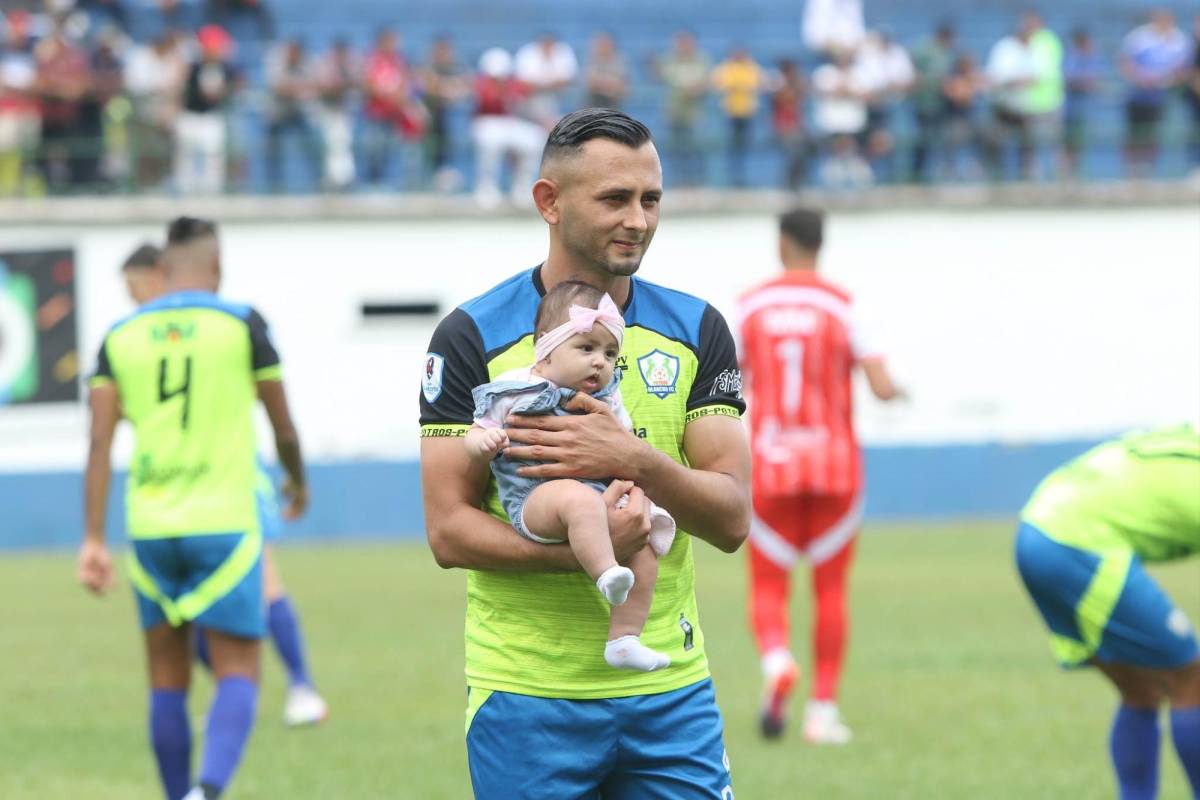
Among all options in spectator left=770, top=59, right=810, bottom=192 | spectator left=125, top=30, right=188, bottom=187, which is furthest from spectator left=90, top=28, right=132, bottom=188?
spectator left=770, top=59, right=810, bottom=192

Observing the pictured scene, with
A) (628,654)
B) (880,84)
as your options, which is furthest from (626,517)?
(880,84)

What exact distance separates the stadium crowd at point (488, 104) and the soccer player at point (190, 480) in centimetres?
1649

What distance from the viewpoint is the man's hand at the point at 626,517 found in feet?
12.6

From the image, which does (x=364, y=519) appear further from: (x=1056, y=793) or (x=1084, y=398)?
(x=1056, y=793)

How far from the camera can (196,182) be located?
77.7ft

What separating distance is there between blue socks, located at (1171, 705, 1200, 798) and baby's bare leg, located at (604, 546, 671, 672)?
2640 millimetres

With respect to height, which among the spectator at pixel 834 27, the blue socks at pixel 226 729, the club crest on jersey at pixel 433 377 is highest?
the spectator at pixel 834 27

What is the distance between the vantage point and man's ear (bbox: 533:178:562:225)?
4.01 m

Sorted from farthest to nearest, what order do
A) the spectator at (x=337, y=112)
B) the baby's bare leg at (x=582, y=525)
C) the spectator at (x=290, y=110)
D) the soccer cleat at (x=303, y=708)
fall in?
the spectator at (x=337, y=112)
the spectator at (x=290, y=110)
the soccer cleat at (x=303, y=708)
the baby's bare leg at (x=582, y=525)

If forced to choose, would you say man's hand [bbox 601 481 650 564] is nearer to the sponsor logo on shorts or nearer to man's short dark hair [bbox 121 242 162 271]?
the sponsor logo on shorts

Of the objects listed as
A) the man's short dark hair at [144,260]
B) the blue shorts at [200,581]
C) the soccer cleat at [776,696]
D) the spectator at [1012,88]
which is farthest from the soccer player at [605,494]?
the spectator at [1012,88]

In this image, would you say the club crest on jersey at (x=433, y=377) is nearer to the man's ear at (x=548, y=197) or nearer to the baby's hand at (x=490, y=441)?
the baby's hand at (x=490, y=441)

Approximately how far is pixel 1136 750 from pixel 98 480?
3861 mm

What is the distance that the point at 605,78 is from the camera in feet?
78.4
